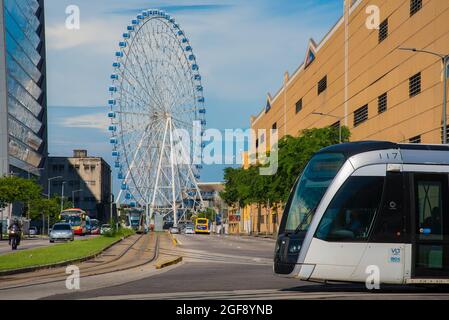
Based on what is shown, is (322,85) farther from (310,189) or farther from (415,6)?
(310,189)

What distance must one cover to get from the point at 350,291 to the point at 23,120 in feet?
395

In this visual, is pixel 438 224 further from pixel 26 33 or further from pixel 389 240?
pixel 26 33

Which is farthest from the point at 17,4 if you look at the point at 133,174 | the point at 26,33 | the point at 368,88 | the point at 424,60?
the point at 424,60

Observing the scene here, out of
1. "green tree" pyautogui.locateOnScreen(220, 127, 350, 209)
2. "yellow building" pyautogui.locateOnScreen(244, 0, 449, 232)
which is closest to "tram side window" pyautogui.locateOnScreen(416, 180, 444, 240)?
"yellow building" pyautogui.locateOnScreen(244, 0, 449, 232)

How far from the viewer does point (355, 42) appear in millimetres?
78375

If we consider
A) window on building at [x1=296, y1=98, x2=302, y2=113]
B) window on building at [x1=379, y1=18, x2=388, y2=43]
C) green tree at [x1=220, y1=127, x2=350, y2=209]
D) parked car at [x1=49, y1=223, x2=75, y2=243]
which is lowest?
parked car at [x1=49, y1=223, x2=75, y2=243]

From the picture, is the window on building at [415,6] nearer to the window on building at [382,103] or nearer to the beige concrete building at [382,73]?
the beige concrete building at [382,73]

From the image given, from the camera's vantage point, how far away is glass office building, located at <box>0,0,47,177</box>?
115 m

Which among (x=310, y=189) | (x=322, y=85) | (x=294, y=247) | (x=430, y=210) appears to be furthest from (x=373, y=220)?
(x=322, y=85)

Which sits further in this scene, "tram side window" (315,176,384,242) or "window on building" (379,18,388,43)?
"window on building" (379,18,388,43)

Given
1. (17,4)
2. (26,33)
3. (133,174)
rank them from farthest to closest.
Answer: (26,33) → (17,4) → (133,174)

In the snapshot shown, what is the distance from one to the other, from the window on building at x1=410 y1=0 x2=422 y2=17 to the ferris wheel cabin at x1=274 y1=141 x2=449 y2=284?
145ft

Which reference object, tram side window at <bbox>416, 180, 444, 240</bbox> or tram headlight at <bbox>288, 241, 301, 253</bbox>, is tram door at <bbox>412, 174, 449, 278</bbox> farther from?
tram headlight at <bbox>288, 241, 301, 253</bbox>

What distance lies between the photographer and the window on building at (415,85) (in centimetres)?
5984
